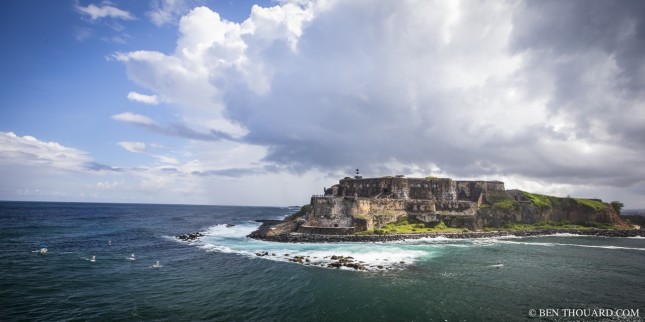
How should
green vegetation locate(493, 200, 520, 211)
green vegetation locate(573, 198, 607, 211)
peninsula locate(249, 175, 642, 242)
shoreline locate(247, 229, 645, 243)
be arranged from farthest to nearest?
green vegetation locate(573, 198, 607, 211)
green vegetation locate(493, 200, 520, 211)
peninsula locate(249, 175, 642, 242)
shoreline locate(247, 229, 645, 243)

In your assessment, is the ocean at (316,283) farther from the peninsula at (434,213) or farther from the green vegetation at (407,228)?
the peninsula at (434,213)

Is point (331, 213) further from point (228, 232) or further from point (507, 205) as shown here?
point (507, 205)

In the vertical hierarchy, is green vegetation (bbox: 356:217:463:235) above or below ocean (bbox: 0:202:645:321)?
above

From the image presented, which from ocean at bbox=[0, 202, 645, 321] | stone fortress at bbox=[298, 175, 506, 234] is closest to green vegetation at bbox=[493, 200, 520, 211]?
stone fortress at bbox=[298, 175, 506, 234]

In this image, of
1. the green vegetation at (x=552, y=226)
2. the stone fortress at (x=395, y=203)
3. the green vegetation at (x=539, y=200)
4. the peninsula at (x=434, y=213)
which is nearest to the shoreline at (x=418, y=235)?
the peninsula at (x=434, y=213)

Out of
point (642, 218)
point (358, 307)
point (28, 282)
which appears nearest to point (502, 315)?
point (358, 307)

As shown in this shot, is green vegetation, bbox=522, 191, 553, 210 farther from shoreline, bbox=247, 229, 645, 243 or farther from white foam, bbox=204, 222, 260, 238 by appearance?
white foam, bbox=204, 222, 260, 238

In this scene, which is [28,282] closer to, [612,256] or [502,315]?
[502,315]

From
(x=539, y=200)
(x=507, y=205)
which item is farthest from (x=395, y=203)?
(x=539, y=200)
